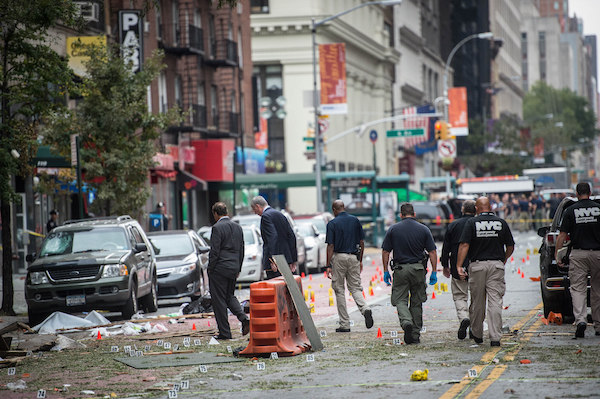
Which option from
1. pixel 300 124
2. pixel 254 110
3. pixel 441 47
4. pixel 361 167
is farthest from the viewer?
pixel 441 47

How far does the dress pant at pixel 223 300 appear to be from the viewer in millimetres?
15359

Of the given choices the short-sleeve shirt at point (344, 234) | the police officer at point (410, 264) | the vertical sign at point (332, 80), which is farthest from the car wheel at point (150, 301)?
the vertical sign at point (332, 80)

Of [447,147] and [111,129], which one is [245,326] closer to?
[111,129]

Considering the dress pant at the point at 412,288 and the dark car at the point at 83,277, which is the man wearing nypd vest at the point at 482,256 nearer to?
the dress pant at the point at 412,288

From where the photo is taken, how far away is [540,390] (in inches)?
386

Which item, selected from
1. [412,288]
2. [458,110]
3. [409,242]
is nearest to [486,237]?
[409,242]

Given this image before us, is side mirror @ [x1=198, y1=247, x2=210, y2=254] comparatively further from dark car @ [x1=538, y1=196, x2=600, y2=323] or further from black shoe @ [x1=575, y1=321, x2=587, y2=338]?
black shoe @ [x1=575, y1=321, x2=587, y2=338]

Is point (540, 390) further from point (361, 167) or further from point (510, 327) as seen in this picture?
point (361, 167)

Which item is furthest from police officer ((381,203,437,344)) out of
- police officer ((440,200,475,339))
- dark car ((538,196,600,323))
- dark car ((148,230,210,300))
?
dark car ((148,230,210,300))

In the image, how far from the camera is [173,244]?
79.2 ft

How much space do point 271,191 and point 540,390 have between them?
50.8m

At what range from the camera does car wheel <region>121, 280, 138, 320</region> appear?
19734 mm

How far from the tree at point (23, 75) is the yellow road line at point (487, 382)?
11.4m

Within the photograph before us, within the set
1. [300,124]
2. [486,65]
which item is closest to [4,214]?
[300,124]
